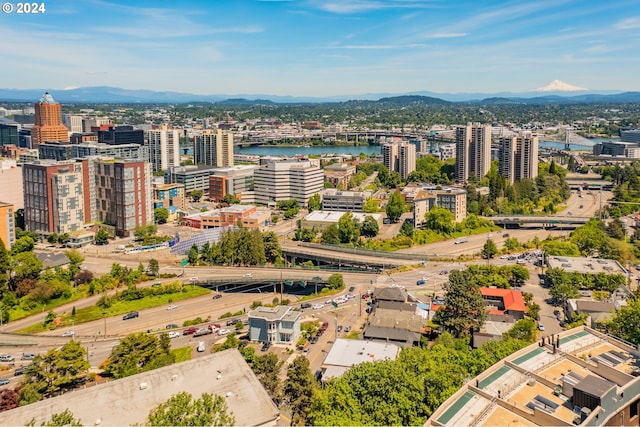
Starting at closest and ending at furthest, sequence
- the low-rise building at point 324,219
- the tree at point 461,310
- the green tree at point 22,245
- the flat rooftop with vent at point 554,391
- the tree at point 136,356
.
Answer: the flat rooftop with vent at point 554,391 < the tree at point 136,356 < the tree at point 461,310 < the green tree at point 22,245 < the low-rise building at point 324,219

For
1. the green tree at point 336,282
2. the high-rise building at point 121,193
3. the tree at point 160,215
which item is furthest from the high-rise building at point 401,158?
the green tree at point 336,282

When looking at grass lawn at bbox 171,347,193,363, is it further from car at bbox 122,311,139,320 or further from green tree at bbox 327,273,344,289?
green tree at bbox 327,273,344,289

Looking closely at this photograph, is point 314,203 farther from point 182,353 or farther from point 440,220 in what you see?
point 182,353

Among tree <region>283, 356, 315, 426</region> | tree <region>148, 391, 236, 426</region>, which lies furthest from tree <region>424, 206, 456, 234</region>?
tree <region>148, 391, 236, 426</region>

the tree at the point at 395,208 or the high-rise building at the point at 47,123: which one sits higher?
the high-rise building at the point at 47,123

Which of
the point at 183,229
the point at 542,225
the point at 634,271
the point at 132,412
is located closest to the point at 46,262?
the point at 183,229

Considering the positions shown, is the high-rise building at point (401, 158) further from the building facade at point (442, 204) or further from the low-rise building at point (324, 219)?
the building facade at point (442, 204)
